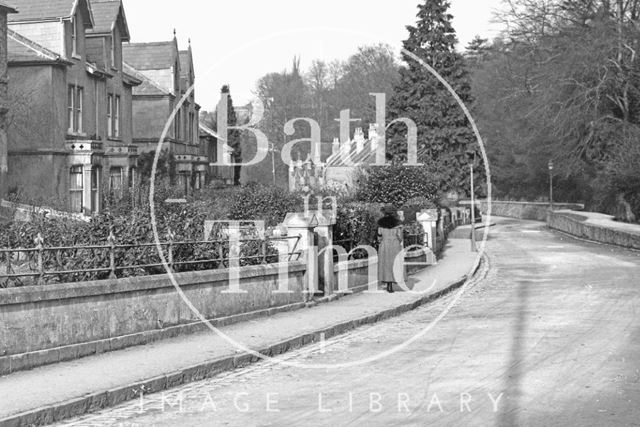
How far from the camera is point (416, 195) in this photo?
113 ft

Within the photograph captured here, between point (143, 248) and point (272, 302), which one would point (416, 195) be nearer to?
point (272, 302)

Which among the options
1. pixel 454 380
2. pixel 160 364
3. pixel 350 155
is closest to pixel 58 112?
pixel 160 364

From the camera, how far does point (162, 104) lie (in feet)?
149

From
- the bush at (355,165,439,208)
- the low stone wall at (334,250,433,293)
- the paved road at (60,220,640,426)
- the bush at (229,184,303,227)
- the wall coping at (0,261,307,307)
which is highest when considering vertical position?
the bush at (355,165,439,208)

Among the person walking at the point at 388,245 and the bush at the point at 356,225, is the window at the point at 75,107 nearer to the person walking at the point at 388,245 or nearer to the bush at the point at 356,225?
the bush at the point at 356,225

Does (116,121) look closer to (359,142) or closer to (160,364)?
(160,364)

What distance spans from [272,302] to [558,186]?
219 ft

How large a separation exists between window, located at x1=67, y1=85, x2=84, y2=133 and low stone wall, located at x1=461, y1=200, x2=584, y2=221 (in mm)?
43684

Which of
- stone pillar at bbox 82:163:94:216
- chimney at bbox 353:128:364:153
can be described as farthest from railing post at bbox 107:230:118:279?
chimney at bbox 353:128:364:153

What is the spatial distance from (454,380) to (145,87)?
121ft

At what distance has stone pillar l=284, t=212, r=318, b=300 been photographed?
17859 millimetres

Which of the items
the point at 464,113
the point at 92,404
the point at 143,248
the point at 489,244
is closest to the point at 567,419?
the point at 92,404

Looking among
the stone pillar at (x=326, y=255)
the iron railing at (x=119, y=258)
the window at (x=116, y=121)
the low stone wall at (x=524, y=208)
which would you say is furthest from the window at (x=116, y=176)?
the low stone wall at (x=524, y=208)

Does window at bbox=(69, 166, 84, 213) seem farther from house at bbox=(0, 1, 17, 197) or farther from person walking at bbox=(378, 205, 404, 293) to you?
person walking at bbox=(378, 205, 404, 293)
